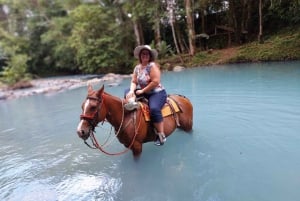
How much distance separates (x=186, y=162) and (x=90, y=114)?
6.41ft

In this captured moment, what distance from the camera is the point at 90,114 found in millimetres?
3809

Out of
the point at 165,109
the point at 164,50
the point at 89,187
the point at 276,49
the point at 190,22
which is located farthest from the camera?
the point at 164,50

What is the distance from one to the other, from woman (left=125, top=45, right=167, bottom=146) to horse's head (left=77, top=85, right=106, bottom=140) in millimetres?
656

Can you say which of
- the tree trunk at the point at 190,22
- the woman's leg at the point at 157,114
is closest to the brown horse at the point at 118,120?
the woman's leg at the point at 157,114

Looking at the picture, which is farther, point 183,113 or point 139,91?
point 183,113

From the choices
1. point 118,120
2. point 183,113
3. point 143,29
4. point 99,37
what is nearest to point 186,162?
point 183,113

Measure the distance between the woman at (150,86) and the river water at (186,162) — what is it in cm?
76

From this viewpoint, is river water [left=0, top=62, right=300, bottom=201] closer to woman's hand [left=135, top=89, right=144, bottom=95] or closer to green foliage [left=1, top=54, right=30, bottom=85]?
woman's hand [left=135, top=89, right=144, bottom=95]

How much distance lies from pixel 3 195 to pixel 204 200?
10.3 ft

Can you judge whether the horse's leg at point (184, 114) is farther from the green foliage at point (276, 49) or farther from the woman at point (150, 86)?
the green foliage at point (276, 49)

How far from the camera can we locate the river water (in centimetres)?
390

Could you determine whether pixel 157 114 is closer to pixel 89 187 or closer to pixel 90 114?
pixel 90 114

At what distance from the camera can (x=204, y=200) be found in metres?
3.61

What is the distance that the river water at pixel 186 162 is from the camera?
390cm
